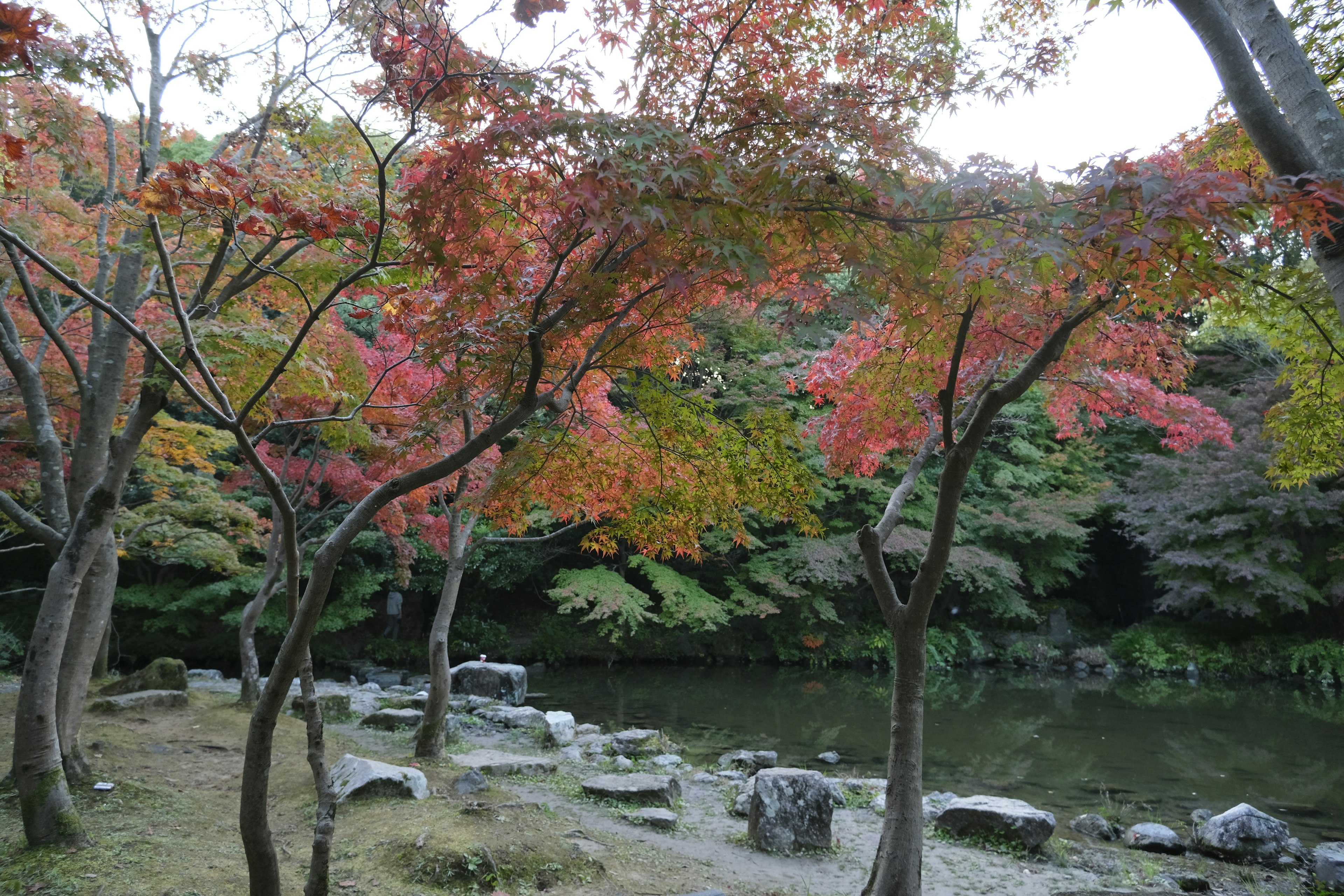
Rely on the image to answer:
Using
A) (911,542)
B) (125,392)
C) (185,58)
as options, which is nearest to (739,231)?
(185,58)

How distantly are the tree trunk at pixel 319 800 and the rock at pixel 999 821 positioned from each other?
427cm

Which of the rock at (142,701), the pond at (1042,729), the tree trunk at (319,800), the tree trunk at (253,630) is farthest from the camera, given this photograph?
the tree trunk at (253,630)

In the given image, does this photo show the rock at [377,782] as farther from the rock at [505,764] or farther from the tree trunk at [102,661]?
the tree trunk at [102,661]

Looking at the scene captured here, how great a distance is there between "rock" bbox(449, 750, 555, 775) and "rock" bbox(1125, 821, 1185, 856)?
14.8 ft

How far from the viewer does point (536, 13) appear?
2.77 m

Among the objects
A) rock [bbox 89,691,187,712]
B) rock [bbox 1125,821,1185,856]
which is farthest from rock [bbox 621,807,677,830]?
rock [bbox 89,691,187,712]

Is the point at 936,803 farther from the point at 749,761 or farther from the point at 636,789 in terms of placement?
the point at 636,789

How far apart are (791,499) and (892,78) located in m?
2.04

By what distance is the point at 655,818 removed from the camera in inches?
199

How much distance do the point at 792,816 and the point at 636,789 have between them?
4.14 feet

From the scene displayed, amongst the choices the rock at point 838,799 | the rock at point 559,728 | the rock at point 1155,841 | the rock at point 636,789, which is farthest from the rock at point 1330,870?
the rock at point 559,728

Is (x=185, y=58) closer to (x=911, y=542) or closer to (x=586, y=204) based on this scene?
(x=586, y=204)

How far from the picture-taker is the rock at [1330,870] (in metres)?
4.57

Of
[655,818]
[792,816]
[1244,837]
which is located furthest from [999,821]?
[655,818]
